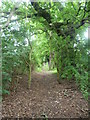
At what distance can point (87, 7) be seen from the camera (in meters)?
1.87

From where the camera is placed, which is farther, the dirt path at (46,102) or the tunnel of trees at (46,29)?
the tunnel of trees at (46,29)

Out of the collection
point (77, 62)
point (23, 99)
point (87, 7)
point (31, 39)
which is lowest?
point (23, 99)

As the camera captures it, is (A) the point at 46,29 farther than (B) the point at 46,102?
Yes

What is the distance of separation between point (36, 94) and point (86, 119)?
2.75 feet

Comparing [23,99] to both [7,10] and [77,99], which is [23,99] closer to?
[77,99]

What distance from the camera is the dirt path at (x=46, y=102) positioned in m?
1.55

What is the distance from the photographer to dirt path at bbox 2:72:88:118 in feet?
5.08

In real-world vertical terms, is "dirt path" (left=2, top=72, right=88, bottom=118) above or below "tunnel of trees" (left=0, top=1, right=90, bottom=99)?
below

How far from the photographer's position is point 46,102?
179cm

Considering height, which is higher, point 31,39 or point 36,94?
point 31,39

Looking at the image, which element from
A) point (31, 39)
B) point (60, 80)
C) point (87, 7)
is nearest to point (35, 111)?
point (60, 80)

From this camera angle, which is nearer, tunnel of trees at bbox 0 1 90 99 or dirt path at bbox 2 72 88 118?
dirt path at bbox 2 72 88 118

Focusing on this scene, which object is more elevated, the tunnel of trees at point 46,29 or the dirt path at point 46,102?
the tunnel of trees at point 46,29

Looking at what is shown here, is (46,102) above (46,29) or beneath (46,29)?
beneath
